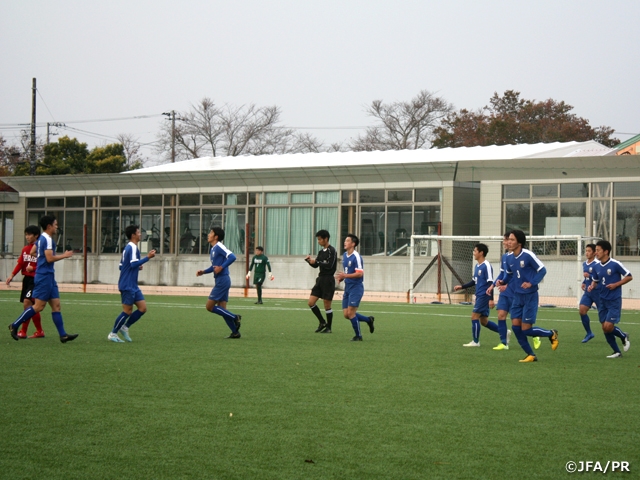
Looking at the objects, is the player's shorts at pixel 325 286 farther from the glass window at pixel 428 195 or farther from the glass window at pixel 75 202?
the glass window at pixel 75 202

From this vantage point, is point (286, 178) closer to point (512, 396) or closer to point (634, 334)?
point (634, 334)

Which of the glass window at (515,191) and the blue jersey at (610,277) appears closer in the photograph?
the blue jersey at (610,277)

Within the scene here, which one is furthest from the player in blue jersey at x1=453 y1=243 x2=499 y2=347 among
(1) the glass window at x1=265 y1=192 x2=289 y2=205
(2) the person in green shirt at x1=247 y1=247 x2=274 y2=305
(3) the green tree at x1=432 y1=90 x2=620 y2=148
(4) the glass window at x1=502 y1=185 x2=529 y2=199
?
(3) the green tree at x1=432 y1=90 x2=620 y2=148

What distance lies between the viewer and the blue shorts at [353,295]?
1380 cm

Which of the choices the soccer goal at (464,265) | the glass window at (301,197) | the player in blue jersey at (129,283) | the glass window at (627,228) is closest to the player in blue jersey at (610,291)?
the player in blue jersey at (129,283)

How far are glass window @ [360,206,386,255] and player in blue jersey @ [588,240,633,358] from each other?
18999mm

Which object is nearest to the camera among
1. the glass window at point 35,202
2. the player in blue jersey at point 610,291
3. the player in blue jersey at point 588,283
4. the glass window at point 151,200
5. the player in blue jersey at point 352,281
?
the player in blue jersey at point 610,291

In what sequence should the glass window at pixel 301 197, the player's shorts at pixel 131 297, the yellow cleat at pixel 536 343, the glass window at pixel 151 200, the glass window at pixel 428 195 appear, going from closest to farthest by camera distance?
the player's shorts at pixel 131 297 → the yellow cleat at pixel 536 343 → the glass window at pixel 428 195 → the glass window at pixel 301 197 → the glass window at pixel 151 200

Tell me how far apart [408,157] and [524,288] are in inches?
951

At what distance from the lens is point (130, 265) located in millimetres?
12602

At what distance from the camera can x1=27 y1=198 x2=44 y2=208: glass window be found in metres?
38.3

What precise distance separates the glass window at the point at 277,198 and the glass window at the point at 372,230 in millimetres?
3451

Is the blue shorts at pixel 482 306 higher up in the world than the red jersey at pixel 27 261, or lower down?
lower down

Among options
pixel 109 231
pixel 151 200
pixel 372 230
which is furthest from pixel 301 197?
pixel 109 231
